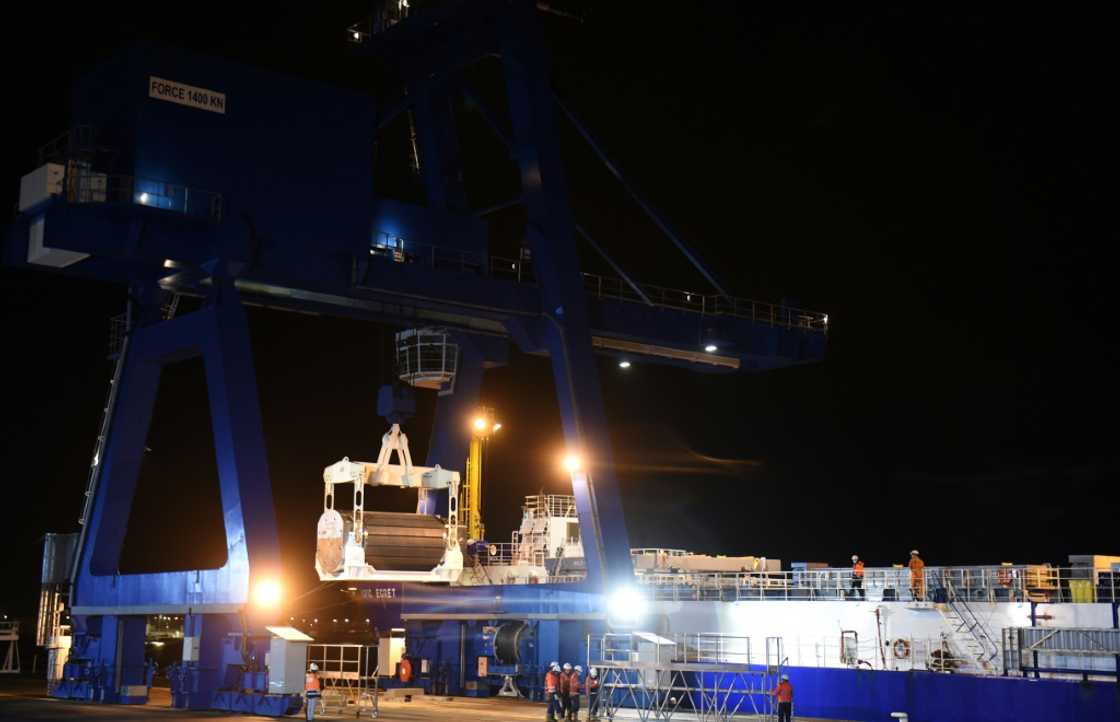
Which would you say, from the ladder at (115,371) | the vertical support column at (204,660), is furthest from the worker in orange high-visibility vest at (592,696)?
the ladder at (115,371)

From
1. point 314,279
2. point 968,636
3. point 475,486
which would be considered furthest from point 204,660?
point 475,486

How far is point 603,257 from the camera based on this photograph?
3800 centimetres

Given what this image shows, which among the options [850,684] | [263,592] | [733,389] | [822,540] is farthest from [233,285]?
[822,540]

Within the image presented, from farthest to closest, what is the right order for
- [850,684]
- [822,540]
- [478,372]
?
[822,540] → [478,372] → [850,684]

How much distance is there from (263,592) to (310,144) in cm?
1089

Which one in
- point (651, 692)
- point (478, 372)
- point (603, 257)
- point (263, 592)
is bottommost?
point (651, 692)

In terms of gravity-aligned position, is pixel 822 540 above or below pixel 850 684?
above

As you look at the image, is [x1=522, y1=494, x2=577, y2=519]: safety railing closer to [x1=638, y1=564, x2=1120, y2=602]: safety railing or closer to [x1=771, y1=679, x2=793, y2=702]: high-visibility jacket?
[x1=638, y1=564, x2=1120, y2=602]: safety railing

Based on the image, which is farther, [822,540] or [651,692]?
[822,540]

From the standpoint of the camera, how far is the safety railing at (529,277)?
34.7 meters

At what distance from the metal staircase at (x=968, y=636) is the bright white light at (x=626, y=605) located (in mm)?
7278

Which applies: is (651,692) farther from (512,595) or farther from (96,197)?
(96,197)

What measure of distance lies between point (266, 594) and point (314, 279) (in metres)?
7.51

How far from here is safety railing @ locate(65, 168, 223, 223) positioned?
3016 cm
